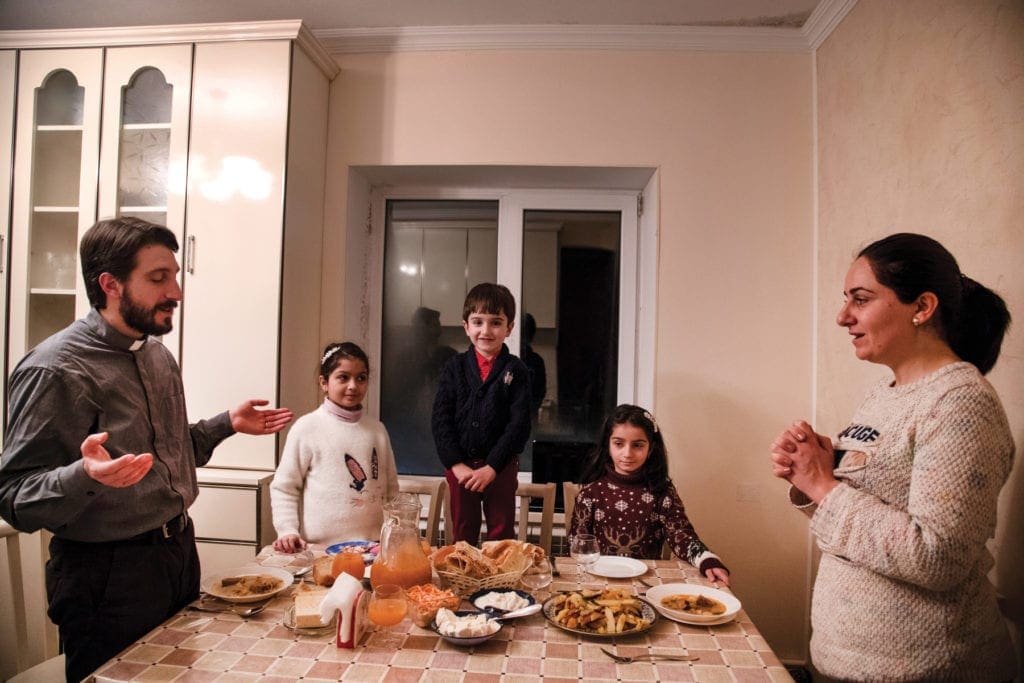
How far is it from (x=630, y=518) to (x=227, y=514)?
1.51 m

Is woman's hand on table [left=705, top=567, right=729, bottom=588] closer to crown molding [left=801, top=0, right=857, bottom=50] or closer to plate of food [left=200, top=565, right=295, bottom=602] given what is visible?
plate of food [left=200, top=565, right=295, bottom=602]

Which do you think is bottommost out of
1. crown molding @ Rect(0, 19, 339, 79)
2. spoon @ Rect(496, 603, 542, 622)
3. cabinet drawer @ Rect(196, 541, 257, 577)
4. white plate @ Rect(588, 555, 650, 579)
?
cabinet drawer @ Rect(196, 541, 257, 577)

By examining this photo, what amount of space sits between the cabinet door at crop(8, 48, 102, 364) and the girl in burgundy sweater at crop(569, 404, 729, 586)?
218 centimetres

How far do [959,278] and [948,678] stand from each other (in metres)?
0.76

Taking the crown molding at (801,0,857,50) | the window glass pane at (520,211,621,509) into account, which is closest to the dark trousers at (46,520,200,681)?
the window glass pane at (520,211,621,509)

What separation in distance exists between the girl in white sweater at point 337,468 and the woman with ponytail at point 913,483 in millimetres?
1255

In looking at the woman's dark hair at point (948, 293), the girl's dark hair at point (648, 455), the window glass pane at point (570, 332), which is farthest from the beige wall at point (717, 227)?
the woman's dark hair at point (948, 293)

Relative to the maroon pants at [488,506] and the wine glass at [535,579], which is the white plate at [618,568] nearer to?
the wine glass at [535,579]

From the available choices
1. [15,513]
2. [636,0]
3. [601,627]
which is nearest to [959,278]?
[601,627]

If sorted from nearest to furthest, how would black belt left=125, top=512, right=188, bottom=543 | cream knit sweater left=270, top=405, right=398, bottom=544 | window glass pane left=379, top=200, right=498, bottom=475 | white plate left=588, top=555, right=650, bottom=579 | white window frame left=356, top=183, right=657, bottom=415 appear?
black belt left=125, top=512, right=188, bottom=543 < white plate left=588, top=555, right=650, bottom=579 < cream knit sweater left=270, top=405, right=398, bottom=544 < white window frame left=356, top=183, right=657, bottom=415 < window glass pane left=379, top=200, right=498, bottom=475

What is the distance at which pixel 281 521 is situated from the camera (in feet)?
5.95

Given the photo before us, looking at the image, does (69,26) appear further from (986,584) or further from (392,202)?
(986,584)

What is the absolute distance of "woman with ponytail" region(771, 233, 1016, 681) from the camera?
1035mm

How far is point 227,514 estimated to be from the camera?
2.28 meters
